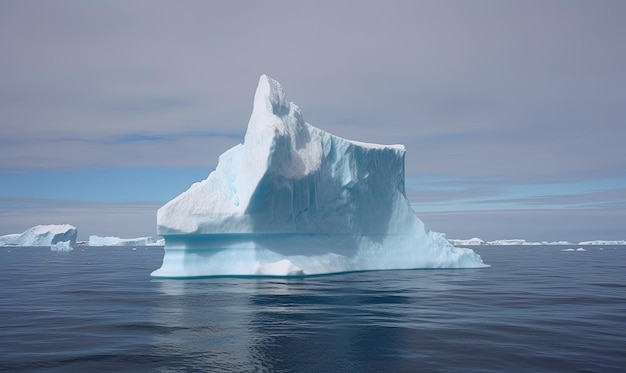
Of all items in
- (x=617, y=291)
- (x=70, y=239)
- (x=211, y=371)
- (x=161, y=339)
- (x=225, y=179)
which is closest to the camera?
(x=211, y=371)

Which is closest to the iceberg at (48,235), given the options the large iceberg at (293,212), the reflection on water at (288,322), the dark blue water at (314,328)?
the large iceberg at (293,212)

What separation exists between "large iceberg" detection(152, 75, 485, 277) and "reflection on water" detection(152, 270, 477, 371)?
234cm

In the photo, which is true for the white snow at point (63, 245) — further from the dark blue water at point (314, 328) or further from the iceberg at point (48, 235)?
the dark blue water at point (314, 328)

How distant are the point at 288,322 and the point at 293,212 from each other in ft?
40.4

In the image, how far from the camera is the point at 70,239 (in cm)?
8081

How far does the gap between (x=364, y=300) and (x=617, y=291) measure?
10823 millimetres

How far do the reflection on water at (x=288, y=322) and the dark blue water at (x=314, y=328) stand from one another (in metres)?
0.03

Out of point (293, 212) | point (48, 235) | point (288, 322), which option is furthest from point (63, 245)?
point (288, 322)

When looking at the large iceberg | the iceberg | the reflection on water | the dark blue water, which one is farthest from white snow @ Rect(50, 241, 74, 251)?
the reflection on water

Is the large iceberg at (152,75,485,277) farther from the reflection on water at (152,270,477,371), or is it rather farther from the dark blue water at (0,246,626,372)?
the dark blue water at (0,246,626,372)

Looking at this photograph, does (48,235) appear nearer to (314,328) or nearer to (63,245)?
(63,245)

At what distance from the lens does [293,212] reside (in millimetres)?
24469

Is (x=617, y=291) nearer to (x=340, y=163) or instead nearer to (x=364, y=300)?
(x=364, y=300)

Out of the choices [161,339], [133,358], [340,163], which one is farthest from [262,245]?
[133,358]
